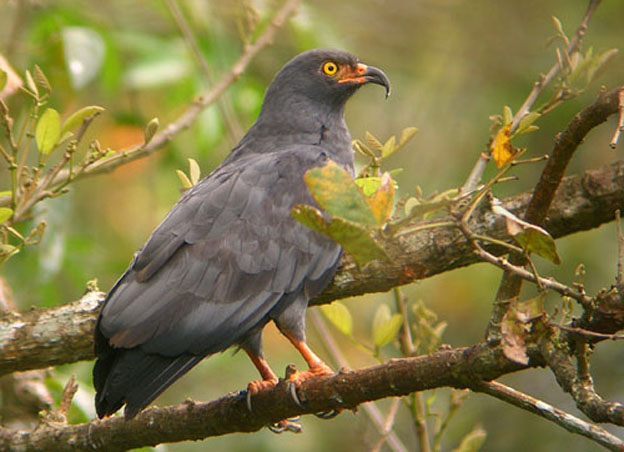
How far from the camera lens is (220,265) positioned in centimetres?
413

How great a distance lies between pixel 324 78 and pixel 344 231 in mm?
2866

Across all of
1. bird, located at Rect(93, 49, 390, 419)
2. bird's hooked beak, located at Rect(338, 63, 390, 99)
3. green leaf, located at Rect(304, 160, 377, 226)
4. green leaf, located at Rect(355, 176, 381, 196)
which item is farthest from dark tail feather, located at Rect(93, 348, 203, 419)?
bird's hooked beak, located at Rect(338, 63, 390, 99)

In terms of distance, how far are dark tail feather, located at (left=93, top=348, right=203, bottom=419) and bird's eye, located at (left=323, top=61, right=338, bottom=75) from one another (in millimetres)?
2046

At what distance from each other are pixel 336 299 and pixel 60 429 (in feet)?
4.53

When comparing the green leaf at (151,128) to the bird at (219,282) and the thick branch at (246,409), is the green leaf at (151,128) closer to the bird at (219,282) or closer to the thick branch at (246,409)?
the bird at (219,282)

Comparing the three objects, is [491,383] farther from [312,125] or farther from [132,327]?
[312,125]

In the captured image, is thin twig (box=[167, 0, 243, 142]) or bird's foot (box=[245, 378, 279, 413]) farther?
thin twig (box=[167, 0, 243, 142])

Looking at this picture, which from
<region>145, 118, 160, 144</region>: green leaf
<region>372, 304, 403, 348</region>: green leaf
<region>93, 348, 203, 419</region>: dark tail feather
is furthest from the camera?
<region>372, 304, 403, 348</region>: green leaf

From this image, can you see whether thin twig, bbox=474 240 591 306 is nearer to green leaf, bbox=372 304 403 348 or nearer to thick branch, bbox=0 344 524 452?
thick branch, bbox=0 344 524 452

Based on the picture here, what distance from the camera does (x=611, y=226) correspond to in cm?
736

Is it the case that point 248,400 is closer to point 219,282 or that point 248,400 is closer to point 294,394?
point 294,394

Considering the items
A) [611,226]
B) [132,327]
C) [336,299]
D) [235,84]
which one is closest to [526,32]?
[611,226]

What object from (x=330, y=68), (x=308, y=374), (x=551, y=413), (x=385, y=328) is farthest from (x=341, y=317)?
(x=330, y=68)

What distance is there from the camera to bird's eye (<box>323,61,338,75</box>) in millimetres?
5246
